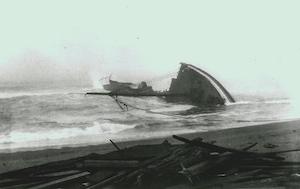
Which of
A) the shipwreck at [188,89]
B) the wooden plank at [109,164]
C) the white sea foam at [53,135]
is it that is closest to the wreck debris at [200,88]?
the shipwreck at [188,89]

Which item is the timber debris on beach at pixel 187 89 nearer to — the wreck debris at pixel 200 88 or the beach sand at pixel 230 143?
the wreck debris at pixel 200 88

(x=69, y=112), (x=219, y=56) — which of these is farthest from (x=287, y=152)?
(x=69, y=112)

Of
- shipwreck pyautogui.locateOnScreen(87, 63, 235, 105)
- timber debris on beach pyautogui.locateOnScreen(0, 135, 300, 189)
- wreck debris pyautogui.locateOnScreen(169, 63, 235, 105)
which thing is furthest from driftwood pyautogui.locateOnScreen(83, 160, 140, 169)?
wreck debris pyautogui.locateOnScreen(169, 63, 235, 105)

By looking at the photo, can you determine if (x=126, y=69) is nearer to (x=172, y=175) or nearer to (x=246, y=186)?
(x=172, y=175)

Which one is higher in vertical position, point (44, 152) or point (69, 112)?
point (69, 112)

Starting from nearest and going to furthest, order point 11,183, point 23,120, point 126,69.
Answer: point 11,183 → point 23,120 → point 126,69

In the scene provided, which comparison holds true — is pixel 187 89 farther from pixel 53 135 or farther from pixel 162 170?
pixel 53 135

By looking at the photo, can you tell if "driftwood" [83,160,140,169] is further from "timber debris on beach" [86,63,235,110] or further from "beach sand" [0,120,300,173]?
"timber debris on beach" [86,63,235,110]
